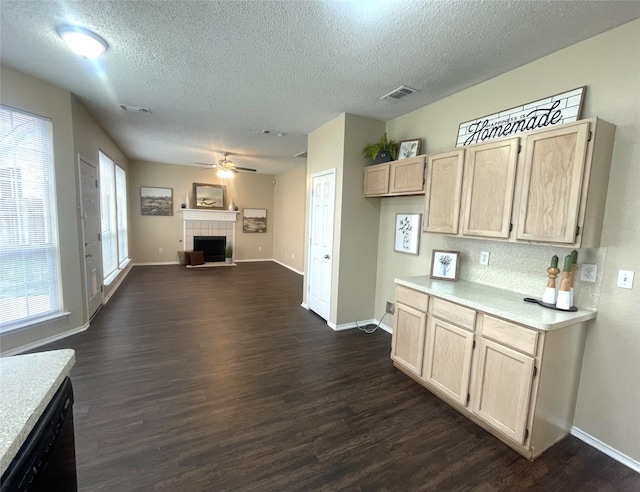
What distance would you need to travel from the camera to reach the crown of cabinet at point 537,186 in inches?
70.1

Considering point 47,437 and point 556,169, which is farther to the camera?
point 556,169

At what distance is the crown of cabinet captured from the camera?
1781mm

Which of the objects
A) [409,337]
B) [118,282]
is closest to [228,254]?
[118,282]

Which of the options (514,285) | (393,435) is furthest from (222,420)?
(514,285)

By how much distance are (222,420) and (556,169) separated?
2856mm

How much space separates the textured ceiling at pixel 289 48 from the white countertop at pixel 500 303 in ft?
6.08

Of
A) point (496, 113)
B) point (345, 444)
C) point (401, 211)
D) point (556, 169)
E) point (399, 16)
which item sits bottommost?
point (345, 444)

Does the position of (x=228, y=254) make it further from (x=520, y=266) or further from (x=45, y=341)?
(x=520, y=266)

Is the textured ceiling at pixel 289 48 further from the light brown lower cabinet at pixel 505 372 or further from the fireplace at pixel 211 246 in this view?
the fireplace at pixel 211 246

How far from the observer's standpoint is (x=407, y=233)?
11.3ft

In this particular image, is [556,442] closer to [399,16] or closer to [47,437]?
[47,437]

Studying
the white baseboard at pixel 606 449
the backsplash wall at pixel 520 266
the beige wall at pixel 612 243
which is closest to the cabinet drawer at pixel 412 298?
the backsplash wall at pixel 520 266

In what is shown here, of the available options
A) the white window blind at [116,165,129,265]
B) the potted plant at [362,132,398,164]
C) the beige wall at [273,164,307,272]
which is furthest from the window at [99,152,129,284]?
the potted plant at [362,132,398,164]

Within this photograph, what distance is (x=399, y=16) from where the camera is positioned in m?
1.83
